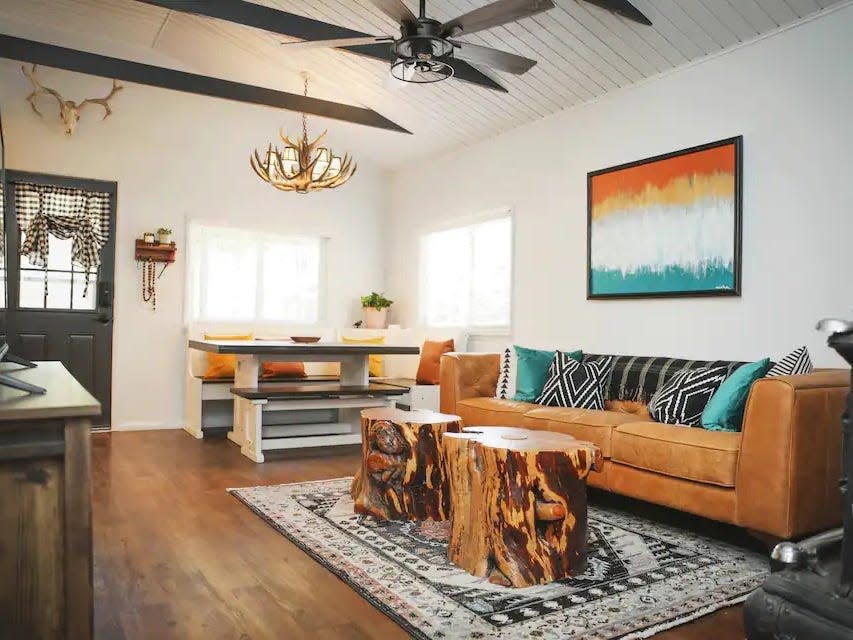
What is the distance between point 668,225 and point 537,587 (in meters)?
2.70

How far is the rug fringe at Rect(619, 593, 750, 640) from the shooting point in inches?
80.7

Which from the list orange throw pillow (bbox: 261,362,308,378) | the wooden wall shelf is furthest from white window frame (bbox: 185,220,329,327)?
orange throw pillow (bbox: 261,362,308,378)

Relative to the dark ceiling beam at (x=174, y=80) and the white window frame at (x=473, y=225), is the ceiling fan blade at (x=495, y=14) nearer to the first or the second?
the white window frame at (x=473, y=225)

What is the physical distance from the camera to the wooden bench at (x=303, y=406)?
4848 millimetres

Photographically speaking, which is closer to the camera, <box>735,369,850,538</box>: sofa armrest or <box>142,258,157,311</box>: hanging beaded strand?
<box>735,369,850,538</box>: sofa armrest

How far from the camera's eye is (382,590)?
2.37 m

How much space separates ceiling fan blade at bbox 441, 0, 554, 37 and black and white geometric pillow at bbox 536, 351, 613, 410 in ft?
6.99

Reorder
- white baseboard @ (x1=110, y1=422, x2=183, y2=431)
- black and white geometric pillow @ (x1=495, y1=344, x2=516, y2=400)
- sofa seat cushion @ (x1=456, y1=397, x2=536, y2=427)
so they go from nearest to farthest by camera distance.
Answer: sofa seat cushion @ (x1=456, y1=397, x2=536, y2=427) < black and white geometric pillow @ (x1=495, y1=344, x2=516, y2=400) < white baseboard @ (x1=110, y1=422, x2=183, y2=431)

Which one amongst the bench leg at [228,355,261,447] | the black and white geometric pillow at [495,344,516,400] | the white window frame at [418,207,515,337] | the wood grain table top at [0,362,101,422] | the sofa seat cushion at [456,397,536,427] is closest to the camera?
the wood grain table top at [0,362,101,422]

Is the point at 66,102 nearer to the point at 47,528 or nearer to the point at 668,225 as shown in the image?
the point at 668,225

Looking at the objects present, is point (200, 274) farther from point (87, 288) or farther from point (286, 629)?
point (286, 629)

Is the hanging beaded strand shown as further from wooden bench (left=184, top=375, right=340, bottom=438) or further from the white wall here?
the white wall

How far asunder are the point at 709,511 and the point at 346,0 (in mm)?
3764

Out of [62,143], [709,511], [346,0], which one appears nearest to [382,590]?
[709,511]
